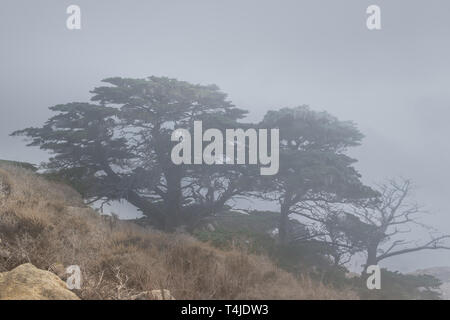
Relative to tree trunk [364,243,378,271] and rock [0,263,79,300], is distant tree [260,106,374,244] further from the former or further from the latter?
rock [0,263,79,300]

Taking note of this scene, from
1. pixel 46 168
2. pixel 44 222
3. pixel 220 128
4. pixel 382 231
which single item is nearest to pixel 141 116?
pixel 220 128

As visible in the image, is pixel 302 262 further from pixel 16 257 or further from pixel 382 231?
pixel 16 257

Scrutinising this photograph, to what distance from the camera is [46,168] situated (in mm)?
19422

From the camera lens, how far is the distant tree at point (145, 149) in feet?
62.6

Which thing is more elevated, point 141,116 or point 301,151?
point 141,116

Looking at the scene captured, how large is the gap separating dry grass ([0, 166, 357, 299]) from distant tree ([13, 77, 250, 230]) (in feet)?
35.1

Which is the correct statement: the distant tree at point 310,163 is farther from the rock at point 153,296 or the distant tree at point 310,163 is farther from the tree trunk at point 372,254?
the rock at point 153,296

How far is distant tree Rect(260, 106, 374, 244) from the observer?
56.6ft

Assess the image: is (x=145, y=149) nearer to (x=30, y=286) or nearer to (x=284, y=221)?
(x=284, y=221)

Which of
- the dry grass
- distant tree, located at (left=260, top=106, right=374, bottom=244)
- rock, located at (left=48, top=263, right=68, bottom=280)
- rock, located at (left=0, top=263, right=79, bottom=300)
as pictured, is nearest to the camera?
rock, located at (left=0, top=263, right=79, bottom=300)

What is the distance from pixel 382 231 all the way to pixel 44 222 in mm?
16837

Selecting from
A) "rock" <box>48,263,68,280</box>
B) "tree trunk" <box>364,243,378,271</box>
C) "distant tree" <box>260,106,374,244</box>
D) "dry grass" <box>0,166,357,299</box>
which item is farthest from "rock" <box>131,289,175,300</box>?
"tree trunk" <box>364,243,378,271</box>

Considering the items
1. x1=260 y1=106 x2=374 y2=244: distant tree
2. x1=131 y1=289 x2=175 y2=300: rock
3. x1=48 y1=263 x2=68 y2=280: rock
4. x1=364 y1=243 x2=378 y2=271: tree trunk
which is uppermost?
x1=260 y1=106 x2=374 y2=244: distant tree

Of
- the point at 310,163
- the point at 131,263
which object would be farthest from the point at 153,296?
the point at 310,163
